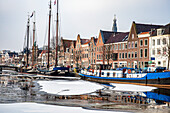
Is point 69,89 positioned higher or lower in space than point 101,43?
lower

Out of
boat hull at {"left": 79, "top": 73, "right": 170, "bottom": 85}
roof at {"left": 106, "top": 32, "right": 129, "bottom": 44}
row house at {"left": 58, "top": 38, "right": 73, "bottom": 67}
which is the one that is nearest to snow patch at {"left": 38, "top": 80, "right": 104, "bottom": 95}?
boat hull at {"left": 79, "top": 73, "right": 170, "bottom": 85}

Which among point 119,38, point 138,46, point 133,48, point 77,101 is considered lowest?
point 77,101

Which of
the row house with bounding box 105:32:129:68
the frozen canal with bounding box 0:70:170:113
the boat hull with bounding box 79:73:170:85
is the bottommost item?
the frozen canal with bounding box 0:70:170:113

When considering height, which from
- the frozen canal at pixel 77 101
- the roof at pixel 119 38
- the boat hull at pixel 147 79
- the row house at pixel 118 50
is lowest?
the frozen canal at pixel 77 101

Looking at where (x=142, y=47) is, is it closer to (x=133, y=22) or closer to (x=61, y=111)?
(x=133, y=22)

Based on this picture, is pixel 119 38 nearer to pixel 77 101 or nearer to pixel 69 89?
pixel 69 89

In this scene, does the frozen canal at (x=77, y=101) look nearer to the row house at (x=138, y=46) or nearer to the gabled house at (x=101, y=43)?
the row house at (x=138, y=46)

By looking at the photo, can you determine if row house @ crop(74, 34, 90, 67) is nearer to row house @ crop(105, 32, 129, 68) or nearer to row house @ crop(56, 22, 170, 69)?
row house @ crop(56, 22, 170, 69)

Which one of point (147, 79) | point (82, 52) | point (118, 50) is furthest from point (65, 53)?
point (147, 79)

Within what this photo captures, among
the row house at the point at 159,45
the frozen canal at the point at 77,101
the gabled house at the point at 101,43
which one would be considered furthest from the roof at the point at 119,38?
the frozen canal at the point at 77,101

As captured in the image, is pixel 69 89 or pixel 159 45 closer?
pixel 69 89

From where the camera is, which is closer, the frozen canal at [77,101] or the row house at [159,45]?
the frozen canal at [77,101]

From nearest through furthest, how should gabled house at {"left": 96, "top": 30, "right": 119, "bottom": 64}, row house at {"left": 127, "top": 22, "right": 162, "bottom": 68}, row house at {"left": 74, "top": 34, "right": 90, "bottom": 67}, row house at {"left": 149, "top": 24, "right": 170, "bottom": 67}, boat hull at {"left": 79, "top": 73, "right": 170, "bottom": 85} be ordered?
boat hull at {"left": 79, "top": 73, "right": 170, "bottom": 85}
row house at {"left": 149, "top": 24, "right": 170, "bottom": 67}
row house at {"left": 127, "top": 22, "right": 162, "bottom": 68}
gabled house at {"left": 96, "top": 30, "right": 119, "bottom": 64}
row house at {"left": 74, "top": 34, "right": 90, "bottom": 67}

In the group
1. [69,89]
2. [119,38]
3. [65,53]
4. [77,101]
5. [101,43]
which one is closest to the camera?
[77,101]
